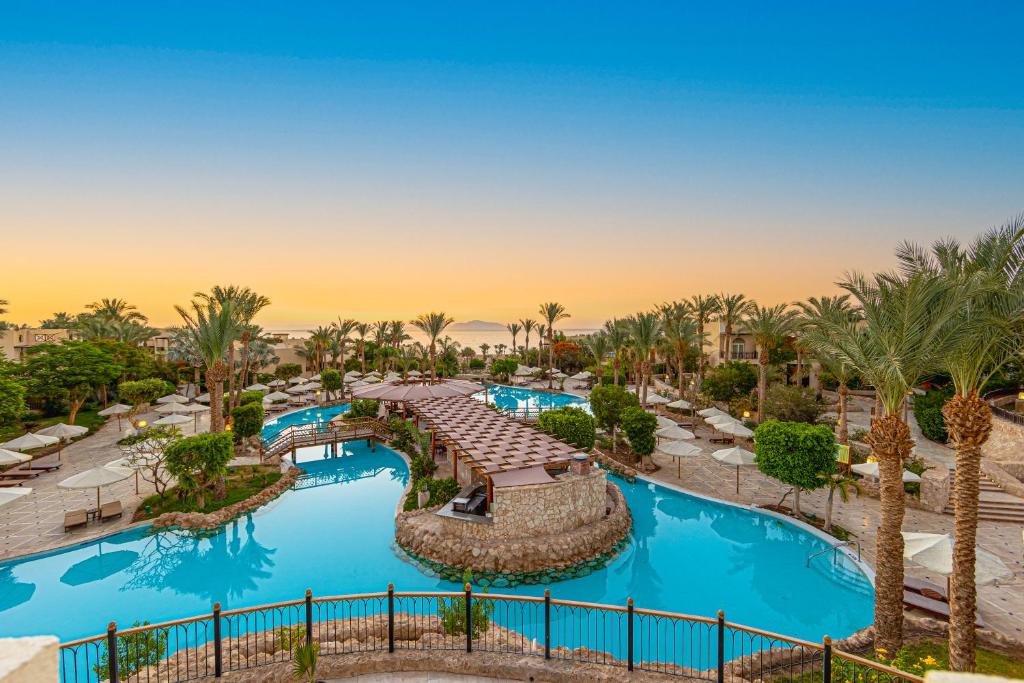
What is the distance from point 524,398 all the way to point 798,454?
31208mm

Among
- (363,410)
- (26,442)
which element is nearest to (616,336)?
(363,410)

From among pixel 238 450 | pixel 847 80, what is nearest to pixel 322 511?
pixel 238 450

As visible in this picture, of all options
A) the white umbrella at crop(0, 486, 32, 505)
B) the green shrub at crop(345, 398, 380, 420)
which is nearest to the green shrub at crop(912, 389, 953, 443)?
the green shrub at crop(345, 398, 380, 420)

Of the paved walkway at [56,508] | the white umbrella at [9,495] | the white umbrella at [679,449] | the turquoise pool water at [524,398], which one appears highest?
the white umbrella at [9,495]

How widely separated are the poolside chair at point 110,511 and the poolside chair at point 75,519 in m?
0.40

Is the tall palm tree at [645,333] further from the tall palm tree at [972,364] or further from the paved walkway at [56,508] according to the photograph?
the paved walkway at [56,508]

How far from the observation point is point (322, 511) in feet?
57.3

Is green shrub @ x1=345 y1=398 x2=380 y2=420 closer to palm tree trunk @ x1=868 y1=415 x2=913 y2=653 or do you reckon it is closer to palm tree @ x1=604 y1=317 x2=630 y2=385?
palm tree @ x1=604 y1=317 x2=630 y2=385

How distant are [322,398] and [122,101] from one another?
2676 cm

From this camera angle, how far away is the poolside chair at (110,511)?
14977mm

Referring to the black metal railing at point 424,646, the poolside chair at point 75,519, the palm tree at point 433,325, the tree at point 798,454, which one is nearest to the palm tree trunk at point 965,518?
the black metal railing at point 424,646

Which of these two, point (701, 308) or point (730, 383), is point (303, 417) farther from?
point (701, 308)

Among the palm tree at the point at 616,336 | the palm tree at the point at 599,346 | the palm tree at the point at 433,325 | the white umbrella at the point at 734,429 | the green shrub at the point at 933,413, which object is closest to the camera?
the white umbrella at the point at 734,429

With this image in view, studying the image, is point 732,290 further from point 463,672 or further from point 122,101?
point 122,101
